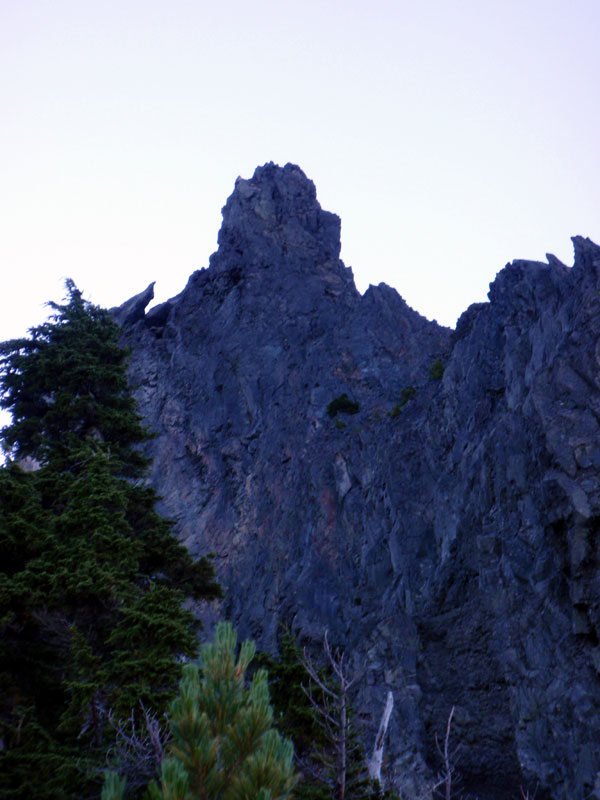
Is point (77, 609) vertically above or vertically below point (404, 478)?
below

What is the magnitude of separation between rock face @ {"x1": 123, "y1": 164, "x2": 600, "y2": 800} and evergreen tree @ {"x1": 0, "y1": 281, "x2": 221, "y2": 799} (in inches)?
258

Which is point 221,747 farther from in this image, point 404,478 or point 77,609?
point 404,478

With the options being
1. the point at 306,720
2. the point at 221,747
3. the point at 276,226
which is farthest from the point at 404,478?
the point at 276,226

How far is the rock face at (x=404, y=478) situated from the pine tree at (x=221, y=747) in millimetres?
12387

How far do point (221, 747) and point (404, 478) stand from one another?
2757 centimetres

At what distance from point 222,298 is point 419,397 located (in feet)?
67.9

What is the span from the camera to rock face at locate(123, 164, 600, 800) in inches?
902

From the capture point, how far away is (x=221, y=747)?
20.0 ft

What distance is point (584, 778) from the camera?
19234 millimetres

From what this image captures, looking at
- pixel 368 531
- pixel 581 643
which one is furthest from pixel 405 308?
pixel 581 643

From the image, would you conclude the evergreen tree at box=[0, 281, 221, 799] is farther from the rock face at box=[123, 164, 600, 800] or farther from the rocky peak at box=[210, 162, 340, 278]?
the rocky peak at box=[210, 162, 340, 278]

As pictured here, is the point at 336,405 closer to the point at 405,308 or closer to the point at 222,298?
the point at 405,308

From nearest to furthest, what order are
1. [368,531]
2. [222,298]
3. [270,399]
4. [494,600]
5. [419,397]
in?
1. [494,600]
2. [368,531]
3. [419,397]
4. [270,399]
5. [222,298]

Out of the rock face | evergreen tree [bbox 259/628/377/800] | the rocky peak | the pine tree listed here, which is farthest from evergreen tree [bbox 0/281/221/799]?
the rocky peak
